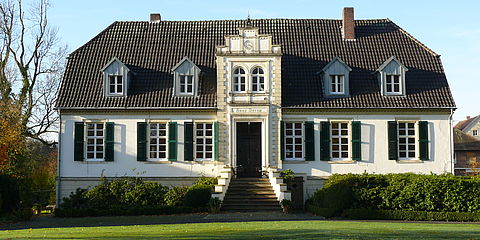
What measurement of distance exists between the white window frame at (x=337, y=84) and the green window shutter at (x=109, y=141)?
1042 centimetres

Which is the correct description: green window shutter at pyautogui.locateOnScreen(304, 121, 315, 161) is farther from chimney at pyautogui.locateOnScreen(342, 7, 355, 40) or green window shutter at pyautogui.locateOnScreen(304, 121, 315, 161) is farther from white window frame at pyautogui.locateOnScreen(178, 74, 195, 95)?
chimney at pyautogui.locateOnScreen(342, 7, 355, 40)

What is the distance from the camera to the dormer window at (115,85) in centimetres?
3005

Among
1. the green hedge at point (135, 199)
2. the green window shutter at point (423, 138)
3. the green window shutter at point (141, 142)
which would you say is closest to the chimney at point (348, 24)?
the green window shutter at point (423, 138)

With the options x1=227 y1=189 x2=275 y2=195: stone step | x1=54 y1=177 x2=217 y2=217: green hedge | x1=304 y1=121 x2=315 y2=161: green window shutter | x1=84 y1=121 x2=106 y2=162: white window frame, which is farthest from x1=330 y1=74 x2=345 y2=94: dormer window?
x1=84 y1=121 x2=106 y2=162: white window frame

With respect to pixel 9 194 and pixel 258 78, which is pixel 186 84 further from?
pixel 9 194

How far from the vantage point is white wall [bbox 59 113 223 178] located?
29.5 meters

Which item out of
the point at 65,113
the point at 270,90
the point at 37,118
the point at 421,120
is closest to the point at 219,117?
the point at 270,90

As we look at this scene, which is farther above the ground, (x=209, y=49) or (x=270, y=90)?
(x=209, y=49)

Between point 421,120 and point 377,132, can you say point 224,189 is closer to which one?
point 377,132

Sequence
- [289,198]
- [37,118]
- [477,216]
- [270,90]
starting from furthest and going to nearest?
[37,118]
[270,90]
[289,198]
[477,216]

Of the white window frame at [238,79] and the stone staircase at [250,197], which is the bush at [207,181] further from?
the white window frame at [238,79]

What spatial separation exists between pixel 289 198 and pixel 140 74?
10.0 m

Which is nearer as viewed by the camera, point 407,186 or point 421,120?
point 407,186

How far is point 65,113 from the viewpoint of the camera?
29.6 metres
